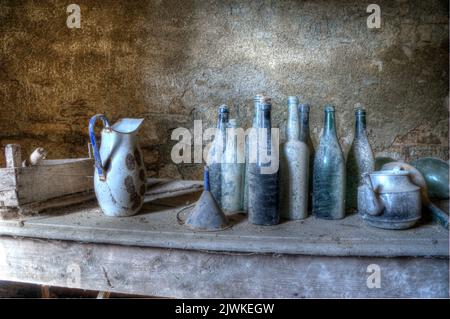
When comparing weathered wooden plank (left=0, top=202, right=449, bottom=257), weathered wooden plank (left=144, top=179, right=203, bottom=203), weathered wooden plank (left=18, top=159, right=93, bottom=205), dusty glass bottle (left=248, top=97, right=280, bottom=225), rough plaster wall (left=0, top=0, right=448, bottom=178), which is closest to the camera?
weathered wooden plank (left=0, top=202, right=449, bottom=257)

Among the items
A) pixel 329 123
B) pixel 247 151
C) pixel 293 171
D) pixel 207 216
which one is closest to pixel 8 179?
pixel 207 216

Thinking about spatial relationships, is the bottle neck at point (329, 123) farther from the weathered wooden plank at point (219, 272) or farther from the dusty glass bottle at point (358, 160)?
the weathered wooden plank at point (219, 272)

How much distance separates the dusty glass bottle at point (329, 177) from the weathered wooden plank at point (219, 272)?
19 centimetres

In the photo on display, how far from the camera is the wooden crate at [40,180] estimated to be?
1071mm

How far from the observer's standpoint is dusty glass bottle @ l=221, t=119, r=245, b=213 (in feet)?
3.65

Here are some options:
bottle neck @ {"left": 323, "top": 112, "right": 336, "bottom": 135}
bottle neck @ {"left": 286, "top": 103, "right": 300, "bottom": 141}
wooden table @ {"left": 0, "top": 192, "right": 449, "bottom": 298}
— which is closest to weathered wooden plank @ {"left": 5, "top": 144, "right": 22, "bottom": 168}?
wooden table @ {"left": 0, "top": 192, "right": 449, "bottom": 298}

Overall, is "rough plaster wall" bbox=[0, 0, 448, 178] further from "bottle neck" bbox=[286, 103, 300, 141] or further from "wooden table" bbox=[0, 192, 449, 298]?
"wooden table" bbox=[0, 192, 449, 298]

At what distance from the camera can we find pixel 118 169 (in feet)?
3.49

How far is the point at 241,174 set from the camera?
1120 mm

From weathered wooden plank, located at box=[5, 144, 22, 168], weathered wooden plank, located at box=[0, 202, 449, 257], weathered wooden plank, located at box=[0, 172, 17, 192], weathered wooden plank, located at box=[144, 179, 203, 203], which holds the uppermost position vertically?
weathered wooden plank, located at box=[5, 144, 22, 168]

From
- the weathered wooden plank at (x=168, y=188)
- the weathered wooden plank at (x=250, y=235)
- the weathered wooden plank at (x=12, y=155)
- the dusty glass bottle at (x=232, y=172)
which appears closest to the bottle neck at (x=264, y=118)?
the dusty glass bottle at (x=232, y=172)

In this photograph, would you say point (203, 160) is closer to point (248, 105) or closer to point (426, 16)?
point (248, 105)

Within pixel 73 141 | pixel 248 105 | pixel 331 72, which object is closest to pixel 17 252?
pixel 73 141

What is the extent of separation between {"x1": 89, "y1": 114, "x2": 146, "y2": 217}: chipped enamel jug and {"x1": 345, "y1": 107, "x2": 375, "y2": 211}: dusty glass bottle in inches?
23.2
